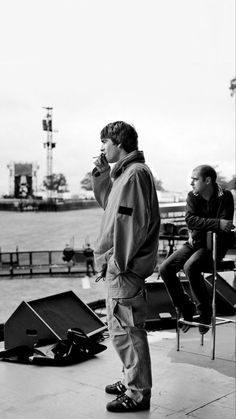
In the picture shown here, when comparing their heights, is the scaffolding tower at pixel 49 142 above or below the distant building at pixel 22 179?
above

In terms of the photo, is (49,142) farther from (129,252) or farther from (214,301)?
(129,252)

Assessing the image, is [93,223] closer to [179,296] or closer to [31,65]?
[31,65]

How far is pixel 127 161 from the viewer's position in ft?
6.54

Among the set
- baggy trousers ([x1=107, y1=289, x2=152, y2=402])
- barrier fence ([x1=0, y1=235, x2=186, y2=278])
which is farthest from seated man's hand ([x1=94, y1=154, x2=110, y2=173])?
barrier fence ([x1=0, y1=235, x2=186, y2=278])

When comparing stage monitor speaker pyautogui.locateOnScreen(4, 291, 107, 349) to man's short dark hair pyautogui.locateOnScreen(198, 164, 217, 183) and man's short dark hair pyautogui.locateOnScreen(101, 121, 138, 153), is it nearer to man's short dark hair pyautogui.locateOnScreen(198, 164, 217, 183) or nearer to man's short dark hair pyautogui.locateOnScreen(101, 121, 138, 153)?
man's short dark hair pyautogui.locateOnScreen(198, 164, 217, 183)

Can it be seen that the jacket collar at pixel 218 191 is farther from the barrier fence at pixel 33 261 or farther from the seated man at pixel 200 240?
the barrier fence at pixel 33 261

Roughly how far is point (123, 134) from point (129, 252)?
471 millimetres

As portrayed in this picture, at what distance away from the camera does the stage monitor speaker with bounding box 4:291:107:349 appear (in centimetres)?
299

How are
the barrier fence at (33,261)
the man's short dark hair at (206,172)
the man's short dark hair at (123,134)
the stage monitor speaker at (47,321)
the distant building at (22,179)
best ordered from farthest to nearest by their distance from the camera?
the barrier fence at (33,261) → the distant building at (22,179) → the stage monitor speaker at (47,321) → the man's short dark hair at (206,172) → the man's short dark hair at (123,134)

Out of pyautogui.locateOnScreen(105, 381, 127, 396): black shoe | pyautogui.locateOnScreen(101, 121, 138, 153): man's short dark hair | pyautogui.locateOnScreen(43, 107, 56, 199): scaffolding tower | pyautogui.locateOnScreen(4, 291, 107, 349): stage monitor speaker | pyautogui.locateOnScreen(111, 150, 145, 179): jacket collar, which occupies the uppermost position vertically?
pyautogui.locateOnScreen(43, 107, 56, 199): scaffolding tower

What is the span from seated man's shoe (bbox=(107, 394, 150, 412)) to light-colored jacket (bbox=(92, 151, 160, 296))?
1.63 ft

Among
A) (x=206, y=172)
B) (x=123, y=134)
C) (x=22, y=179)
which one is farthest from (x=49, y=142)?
(x=123, y=134)

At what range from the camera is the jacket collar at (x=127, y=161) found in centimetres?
200

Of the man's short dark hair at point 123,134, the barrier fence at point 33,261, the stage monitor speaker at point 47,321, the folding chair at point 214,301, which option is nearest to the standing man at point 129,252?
the man's short dark hair at point 123,134
